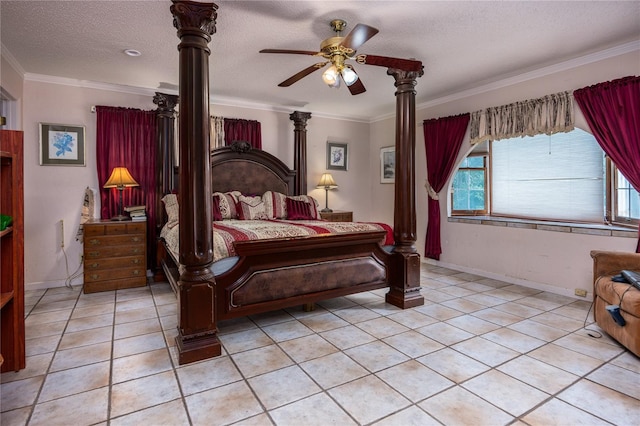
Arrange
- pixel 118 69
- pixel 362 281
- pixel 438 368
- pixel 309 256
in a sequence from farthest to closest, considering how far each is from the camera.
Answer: pixel 118 69, pixel 362 281, pixel 309 256, pixel 438 368

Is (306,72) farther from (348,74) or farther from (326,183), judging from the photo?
(326,183)

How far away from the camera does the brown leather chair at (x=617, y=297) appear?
94.8 inches

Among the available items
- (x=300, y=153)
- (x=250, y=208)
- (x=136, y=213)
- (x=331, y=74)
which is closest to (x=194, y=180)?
(x=331, y=74)

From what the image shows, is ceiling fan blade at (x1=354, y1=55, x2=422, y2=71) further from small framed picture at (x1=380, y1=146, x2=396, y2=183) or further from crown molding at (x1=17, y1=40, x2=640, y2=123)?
small framed picture at (x1=380, y1=146, x2=396, y2=183)

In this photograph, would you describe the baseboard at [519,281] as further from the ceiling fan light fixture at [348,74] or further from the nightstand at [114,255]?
the nightstand at [114,255]

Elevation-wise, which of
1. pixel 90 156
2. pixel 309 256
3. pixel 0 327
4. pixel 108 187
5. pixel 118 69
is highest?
pixel 118 69

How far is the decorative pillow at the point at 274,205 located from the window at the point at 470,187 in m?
2.62

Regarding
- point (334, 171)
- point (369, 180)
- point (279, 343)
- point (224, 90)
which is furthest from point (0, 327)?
point (369, 180)

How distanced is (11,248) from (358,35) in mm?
2592

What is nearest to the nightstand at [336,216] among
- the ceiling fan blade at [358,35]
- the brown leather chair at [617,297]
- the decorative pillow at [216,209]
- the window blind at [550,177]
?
the decorative pillow at [216,209]

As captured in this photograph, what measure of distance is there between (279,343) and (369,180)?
4.58 metres

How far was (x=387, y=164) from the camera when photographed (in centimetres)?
636

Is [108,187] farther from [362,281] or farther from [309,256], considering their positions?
[362,281]

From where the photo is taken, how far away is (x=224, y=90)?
478cm
